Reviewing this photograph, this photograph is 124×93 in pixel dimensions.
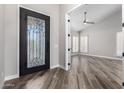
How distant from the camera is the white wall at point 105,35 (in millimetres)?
6730

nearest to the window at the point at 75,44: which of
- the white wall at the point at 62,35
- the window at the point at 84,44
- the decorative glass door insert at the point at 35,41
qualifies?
the window at the point at 84,44

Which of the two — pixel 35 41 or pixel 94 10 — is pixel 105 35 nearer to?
pixel 94 10

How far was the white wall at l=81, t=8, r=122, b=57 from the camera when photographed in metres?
6.73

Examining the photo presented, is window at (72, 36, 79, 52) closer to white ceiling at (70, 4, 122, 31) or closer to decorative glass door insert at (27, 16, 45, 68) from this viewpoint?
white ceiling at (70, 4, 122, 31)

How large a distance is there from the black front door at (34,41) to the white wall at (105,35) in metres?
5.09

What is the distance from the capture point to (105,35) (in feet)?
24.8

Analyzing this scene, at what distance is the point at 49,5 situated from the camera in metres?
4.24

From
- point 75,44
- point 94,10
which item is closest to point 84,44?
point 75,44

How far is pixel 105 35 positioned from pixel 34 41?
592 centimetres

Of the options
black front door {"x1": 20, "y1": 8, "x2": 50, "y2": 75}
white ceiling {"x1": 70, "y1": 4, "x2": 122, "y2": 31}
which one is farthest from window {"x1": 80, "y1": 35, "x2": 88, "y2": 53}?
black front door {"x1": 20, "y1": 8, "x2": 50, "y2": 75}

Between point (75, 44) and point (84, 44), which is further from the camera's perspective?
point (75, 44)
